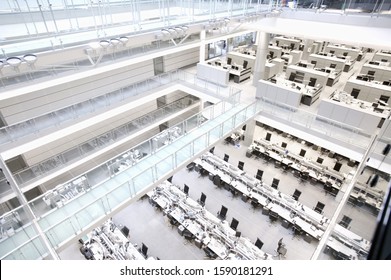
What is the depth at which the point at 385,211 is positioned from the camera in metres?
1.30

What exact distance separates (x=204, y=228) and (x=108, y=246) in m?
3.36

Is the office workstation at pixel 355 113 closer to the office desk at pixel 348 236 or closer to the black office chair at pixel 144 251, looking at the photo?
the office desk at pixel 348 236

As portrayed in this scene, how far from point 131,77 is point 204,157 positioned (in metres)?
6.00

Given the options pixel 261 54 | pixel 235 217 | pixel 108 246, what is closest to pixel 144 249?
pixel 108 246

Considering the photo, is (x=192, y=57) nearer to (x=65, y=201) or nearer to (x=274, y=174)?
(x=274, y=174)

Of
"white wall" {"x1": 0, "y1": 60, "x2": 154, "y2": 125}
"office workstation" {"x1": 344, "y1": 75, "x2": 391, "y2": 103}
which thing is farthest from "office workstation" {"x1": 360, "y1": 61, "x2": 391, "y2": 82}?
"white wall" {"x1": 0, "y1": 60, "x2": 154, "y2": 125}

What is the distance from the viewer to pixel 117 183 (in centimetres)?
771

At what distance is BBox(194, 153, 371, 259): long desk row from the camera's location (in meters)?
7.85

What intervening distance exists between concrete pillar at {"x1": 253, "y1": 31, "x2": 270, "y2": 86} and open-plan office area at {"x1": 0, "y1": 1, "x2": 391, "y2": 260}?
0.07m

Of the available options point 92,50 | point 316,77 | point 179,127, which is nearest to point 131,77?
point 179,127

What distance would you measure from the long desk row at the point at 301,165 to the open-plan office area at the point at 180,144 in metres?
0.06

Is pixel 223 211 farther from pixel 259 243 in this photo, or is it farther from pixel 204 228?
pixel 259 243

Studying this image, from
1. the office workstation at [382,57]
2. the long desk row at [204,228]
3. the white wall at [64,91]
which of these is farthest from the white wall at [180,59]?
the office workstation at [382,57]

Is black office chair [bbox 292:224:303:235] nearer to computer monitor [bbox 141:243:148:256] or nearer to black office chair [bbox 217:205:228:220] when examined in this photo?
black office chair [bbox 217:205:228:220]
